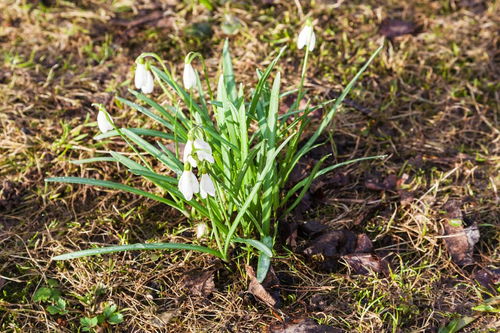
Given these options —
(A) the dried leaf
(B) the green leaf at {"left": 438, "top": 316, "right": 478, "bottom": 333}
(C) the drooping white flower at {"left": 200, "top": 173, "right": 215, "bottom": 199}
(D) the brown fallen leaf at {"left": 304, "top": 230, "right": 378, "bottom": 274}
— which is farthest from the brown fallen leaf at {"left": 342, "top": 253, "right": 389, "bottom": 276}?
(C) the drooping white flower at {"left": 200, "top": 173, "right": 215, "bottom": 199}

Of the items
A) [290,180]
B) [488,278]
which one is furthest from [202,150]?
[488,278]

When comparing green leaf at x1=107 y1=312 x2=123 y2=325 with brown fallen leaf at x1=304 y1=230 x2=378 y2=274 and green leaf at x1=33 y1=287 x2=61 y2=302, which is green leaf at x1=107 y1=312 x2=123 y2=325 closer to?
green leaf at x1=33 y1=287 x2=61 y2=302

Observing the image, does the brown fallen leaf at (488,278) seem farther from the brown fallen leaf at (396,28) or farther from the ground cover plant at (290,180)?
the brown fallen leaf at (396,28)

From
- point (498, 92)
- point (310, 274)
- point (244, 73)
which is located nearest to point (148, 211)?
point (310, 274)

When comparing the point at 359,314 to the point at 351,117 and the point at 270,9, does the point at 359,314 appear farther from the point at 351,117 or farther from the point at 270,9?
the point at 270,9

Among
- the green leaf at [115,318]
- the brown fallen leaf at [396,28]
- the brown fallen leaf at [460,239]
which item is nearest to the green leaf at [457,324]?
the brown fallen leaf at [460,239]

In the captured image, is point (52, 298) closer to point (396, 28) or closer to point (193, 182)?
point (193, 182)
